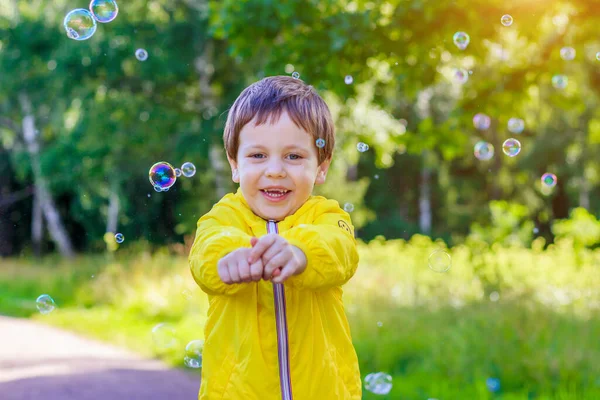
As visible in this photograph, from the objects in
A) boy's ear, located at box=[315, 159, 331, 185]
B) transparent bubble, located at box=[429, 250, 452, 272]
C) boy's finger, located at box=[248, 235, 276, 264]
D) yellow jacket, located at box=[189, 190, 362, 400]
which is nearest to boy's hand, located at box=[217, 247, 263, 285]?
boy's finger, located at box=[248, 235, 276, 264]

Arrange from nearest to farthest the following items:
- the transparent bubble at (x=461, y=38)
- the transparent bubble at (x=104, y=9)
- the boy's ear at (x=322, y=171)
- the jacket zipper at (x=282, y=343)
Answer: the jacket zipper at (x=282, y=343)
the boy's ear at (x=322, y=171)
the transparent bubble at (x=104, y=9)
the transparent bubble at (x=461, y=38)

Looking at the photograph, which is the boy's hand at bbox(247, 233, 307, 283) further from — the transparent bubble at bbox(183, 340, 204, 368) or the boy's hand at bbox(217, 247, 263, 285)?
the transparent bubble at bbox(183, 340, 204, 368)

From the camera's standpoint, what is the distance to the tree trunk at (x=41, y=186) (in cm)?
2067

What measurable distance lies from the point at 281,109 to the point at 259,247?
0.56 meters

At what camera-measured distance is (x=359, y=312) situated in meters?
7.46

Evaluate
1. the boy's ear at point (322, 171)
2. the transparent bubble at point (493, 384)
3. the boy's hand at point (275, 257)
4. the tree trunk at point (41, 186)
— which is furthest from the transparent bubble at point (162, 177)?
the tree trunk at point (41, 186)

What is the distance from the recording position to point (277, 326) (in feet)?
7.04

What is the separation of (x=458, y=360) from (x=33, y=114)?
17.9m

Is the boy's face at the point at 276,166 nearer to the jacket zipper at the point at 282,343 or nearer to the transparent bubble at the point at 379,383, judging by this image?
the jacket zipper at the point at 282,343

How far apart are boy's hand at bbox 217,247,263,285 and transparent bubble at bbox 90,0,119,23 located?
2.86 meters

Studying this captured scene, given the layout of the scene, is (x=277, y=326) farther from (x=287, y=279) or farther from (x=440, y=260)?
(x=440, y=260)

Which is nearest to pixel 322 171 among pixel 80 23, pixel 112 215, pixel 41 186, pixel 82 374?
pixel 80 23

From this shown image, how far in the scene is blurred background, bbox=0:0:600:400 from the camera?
6.11 meters

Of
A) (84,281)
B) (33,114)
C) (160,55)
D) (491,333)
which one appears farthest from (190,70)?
(491,333)
